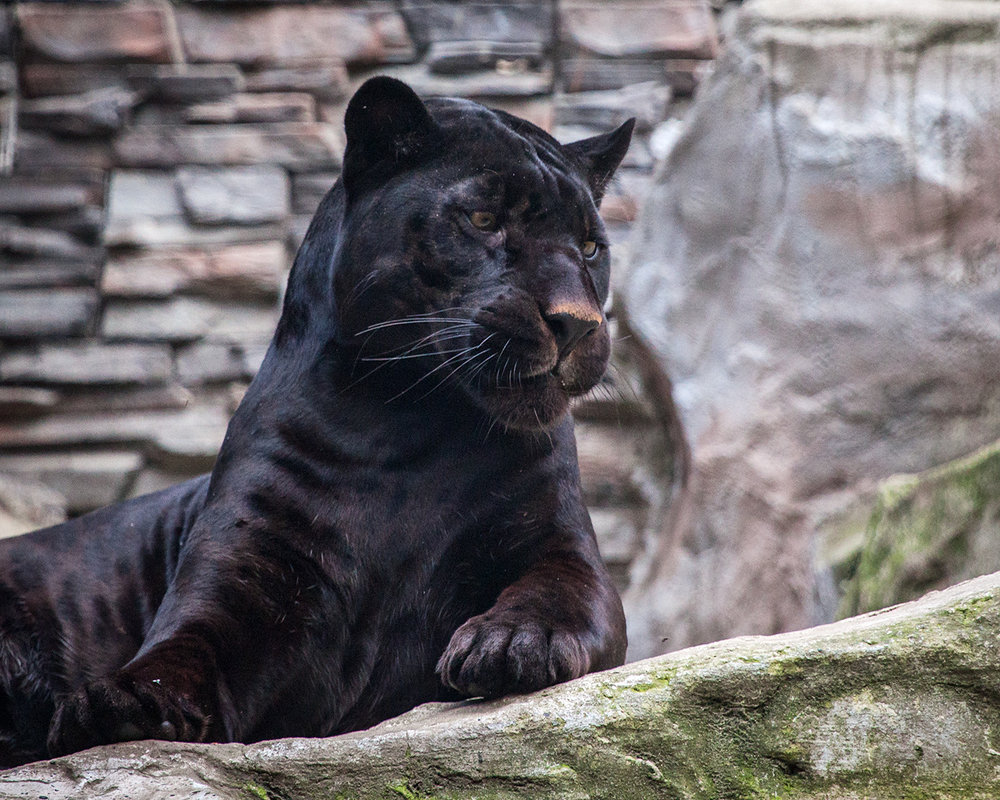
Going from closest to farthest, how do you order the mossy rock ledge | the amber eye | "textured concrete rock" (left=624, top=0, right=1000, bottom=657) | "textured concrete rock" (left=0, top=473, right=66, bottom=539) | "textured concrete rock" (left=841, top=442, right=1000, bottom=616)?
1. the mossy rock ledge
2. the amber eye
3. "textured concrete rock" (left=841, top=442, right=1000, bottom=616)
4. "textured concrete rock" (left=624, top=0, right=1000, bottom=657)
5. "textured concrete rock" (left=0, top=473, right=66, bottom=539)

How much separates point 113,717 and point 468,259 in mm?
989

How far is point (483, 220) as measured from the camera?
7.21ft

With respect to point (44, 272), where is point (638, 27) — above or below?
above

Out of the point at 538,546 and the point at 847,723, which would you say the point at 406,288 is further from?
the point at 847,723

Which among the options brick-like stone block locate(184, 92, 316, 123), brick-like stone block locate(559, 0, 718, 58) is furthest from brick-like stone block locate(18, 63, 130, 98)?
brick-like stone block locate(559, 0, 718, 58)

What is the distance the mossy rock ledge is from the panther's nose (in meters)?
0.67

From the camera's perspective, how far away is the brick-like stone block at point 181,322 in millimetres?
5047

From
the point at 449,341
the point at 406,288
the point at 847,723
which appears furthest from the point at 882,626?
the point at 406,288

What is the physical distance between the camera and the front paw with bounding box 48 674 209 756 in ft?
5.47

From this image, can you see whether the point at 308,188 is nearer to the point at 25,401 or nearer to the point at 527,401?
the point at 25,401

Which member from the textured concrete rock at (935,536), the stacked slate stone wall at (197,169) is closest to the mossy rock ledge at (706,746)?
the textured concrete rock at (935,536)

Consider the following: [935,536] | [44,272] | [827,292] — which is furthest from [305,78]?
[935,536]

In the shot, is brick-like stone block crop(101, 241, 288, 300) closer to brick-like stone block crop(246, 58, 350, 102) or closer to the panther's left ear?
brick-like stone block crop(246, 58, 350, 102)

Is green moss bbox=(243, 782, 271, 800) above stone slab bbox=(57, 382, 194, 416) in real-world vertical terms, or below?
above
